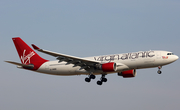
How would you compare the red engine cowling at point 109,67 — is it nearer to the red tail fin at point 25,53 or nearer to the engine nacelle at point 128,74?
the engine nacelle at point 128,74

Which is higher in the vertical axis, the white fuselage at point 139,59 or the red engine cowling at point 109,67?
the white fuselage at point 139,59

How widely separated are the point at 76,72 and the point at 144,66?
1046 cm

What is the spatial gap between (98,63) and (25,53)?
547 inches

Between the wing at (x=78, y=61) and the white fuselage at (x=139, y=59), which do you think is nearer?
the wing at (x=78, y=61)

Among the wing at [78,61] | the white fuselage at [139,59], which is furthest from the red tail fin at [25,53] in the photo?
the white fuselage at [139,59]

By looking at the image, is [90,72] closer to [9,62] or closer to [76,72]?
[76,72]

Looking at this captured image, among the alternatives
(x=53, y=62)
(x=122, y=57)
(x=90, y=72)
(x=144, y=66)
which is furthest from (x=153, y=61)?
(x=53, y=62)

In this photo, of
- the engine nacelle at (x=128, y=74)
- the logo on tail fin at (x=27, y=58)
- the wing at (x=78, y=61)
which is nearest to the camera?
the wing at (x=78, y=61)

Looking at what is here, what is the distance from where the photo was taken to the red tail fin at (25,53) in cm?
5338

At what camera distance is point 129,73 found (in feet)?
170

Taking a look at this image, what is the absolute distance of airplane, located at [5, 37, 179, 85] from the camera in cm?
4581

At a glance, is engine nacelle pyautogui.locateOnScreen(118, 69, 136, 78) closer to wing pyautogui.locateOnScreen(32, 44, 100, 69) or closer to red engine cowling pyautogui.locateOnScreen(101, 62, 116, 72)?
red engine cowling pyautogui.locateOnScreen(101, 62, 116, 72)

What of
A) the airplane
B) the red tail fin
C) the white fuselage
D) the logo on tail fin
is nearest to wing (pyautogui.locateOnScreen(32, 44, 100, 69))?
the airplane

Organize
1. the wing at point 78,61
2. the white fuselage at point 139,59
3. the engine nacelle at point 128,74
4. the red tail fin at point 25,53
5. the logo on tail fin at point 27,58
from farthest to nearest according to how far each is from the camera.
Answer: the logo on tail fin at point 27,58
the red tail fin at point 25,53
the engine nacelle at point 128,74
the white fuselage at point 139,59
the wing at point 78,61
